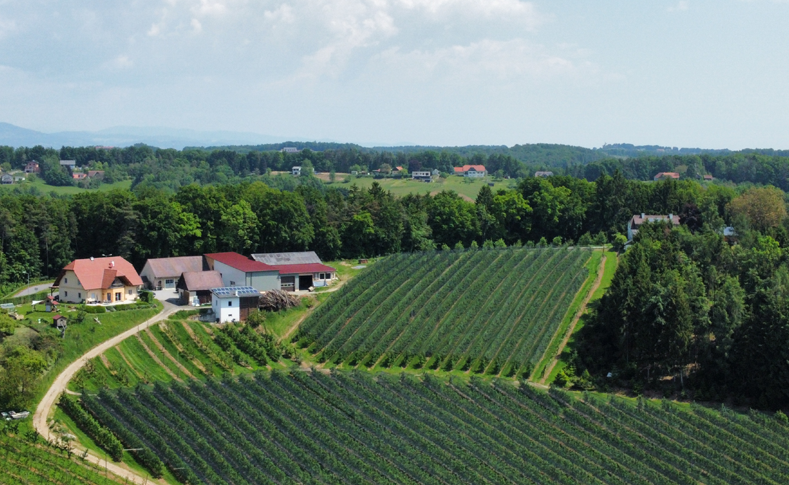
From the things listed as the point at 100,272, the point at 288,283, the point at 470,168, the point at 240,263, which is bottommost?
the point at 288,283

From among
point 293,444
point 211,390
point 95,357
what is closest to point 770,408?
point 293,444

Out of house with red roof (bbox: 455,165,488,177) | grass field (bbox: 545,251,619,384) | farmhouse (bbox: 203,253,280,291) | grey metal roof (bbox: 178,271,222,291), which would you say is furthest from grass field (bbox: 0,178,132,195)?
grass field (bbox: 545,251,619,384)

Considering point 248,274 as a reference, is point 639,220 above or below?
above

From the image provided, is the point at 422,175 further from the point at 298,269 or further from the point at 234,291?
the point at 234,291

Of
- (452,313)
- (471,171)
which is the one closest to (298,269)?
(452,313)

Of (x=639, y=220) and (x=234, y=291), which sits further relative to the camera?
(x=639, y=220)

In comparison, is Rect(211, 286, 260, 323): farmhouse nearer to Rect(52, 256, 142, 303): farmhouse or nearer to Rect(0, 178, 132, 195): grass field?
Rect(52, 256, 142, 303): farmhouse

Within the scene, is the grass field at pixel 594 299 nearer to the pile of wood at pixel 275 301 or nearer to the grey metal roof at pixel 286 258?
the pile of wood at pixel 275 301
